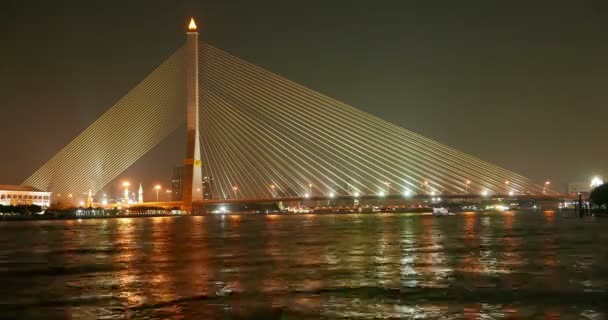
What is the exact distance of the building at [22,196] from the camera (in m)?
94.2

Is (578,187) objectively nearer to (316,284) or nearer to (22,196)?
(22,196)

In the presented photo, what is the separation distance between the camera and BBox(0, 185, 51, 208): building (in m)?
94.2

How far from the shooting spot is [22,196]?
9694 cm

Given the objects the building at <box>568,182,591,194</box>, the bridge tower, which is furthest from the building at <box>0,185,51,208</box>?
the building at <box>568,182,591,194</box>

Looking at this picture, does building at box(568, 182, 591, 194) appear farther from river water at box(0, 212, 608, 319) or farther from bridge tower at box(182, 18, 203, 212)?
→ river water at box(0, 212, 608, 319)

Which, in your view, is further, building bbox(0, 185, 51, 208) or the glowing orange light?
building bbox(0, 185, 51, 208)

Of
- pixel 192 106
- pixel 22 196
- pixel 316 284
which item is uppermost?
pixel 192 106

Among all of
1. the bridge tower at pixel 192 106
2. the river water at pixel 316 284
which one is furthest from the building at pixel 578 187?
the river water at pixel 316 284

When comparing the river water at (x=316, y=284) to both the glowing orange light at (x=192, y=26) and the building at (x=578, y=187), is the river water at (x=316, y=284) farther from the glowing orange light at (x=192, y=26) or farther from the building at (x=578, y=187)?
the building at (x=578, y=187)

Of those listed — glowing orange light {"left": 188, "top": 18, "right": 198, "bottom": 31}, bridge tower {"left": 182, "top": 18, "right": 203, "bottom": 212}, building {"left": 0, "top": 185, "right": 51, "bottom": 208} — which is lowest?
building {"left": 0, "top": 185, "right": 51, "bottom": 208}

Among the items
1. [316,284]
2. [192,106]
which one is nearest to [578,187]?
[192,106]

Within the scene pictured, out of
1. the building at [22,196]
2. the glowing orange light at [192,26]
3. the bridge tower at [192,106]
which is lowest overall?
the building at [22,196]

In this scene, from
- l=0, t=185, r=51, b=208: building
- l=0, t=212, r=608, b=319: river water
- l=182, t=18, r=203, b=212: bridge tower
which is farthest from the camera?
l=0, t=185, r=51, b=208: building

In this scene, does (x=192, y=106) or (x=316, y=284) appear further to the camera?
(x=192, y=106)
